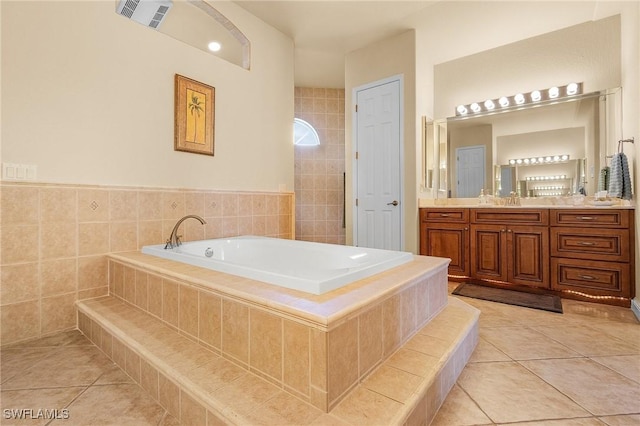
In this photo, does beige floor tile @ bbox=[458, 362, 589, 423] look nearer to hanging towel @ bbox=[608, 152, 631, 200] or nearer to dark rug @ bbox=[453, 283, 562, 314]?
dark rug @ bbox=[453, 283, 562, 314]

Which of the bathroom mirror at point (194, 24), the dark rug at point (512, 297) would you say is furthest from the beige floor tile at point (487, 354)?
Answer: the bathroom mirror at point (194, 24)

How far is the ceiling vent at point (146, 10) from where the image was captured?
2137 mm

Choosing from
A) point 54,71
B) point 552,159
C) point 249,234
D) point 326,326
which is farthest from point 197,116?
point 552,159

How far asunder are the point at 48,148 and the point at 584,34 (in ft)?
15.1

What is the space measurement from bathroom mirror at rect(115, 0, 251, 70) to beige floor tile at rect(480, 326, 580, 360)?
9.96 feet

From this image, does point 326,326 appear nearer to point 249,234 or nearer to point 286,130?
point 249,234

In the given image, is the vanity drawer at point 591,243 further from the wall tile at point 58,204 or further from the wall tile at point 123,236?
the wall tile at point 58,204

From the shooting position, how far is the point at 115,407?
3.83 feet

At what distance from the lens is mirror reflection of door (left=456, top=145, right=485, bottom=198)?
11.5 ft

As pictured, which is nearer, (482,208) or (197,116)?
(197,116)

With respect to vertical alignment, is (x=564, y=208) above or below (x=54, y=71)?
below

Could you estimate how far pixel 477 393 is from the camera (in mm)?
1262

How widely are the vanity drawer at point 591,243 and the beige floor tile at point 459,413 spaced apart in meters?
2.04

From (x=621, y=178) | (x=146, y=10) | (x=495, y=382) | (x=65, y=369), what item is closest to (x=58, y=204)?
(x=65, y=369)
